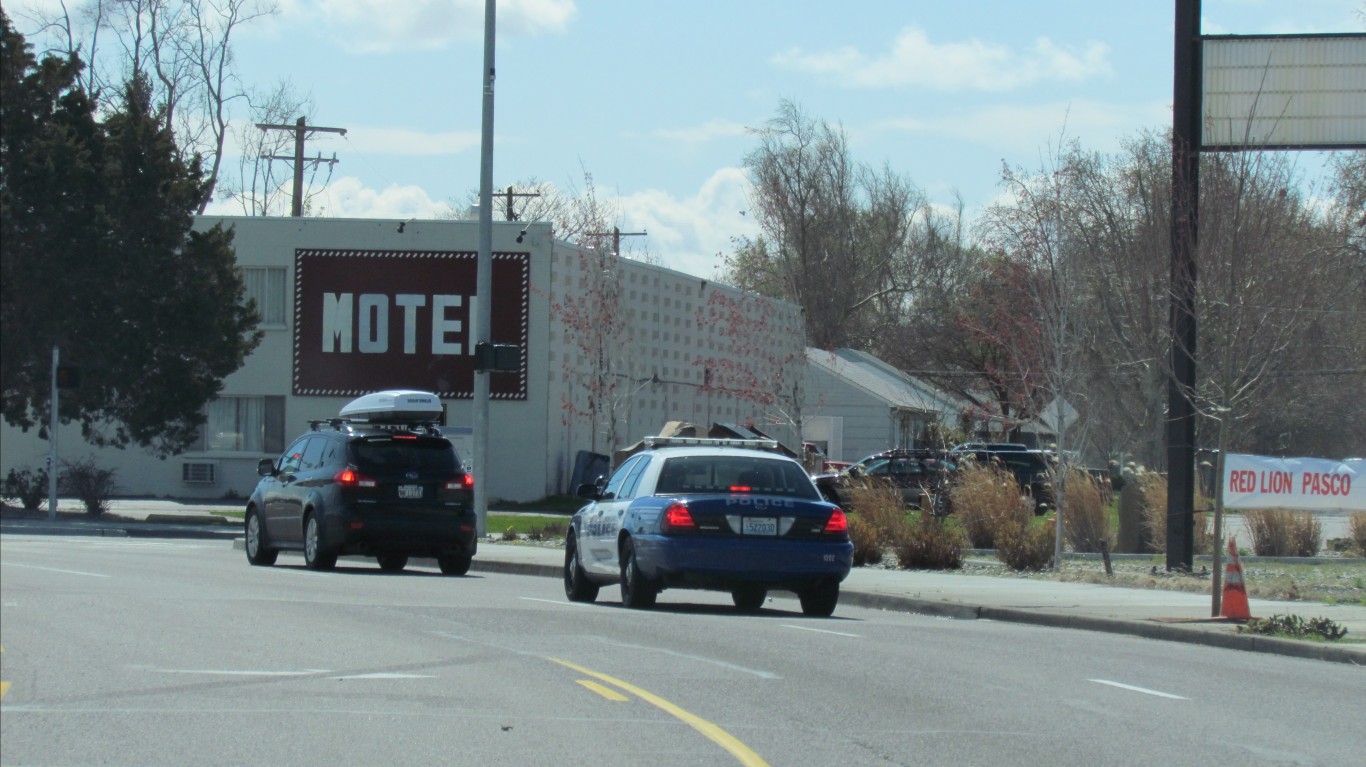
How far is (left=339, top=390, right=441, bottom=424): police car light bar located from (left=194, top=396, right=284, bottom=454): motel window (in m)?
19.7

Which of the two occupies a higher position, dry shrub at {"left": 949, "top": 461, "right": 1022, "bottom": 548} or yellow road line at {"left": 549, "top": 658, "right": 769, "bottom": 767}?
dry shrub at {"left": 949, "top": 461, "right": 1022, "bottom": 548}

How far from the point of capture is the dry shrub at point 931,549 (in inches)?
899

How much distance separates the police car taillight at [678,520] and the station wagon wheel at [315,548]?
6689mm

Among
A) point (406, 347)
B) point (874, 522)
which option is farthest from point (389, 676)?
point (406, 347)

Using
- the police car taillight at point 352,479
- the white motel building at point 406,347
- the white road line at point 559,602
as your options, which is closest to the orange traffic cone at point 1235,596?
the white road line at point 559,602

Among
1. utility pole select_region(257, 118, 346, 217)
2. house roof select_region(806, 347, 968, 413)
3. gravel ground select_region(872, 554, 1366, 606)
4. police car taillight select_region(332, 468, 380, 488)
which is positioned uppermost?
utility pole select_region(257, 118, 346, 217)

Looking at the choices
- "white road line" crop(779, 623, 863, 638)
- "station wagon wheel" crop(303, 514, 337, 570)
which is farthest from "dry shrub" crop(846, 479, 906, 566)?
"white road line" crop(779, 623, 863, 638)

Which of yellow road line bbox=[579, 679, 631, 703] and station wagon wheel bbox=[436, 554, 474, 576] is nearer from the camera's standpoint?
yellow road line bbox=[579, 679, 631, 703]

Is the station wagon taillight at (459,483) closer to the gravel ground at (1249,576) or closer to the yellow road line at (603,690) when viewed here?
the gravel ground at (1249,576)

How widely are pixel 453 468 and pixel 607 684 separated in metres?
10.6

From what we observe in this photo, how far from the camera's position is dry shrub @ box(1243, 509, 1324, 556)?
25.0 m

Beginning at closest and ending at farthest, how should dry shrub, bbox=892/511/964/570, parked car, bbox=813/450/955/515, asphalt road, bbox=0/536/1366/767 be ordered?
asphalt road, bbox=0/536/1366/767 < dry shrub, bbox=892/511/964/570 < parked car, bbox=813/450/955/515

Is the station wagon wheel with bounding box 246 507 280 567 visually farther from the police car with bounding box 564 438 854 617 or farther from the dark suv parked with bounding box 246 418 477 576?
the police car with bounding box 564 438 854 617

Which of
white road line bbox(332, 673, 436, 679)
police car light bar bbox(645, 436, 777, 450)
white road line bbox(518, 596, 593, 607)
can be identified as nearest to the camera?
white road line bbox(332, 673, 436, 679)
